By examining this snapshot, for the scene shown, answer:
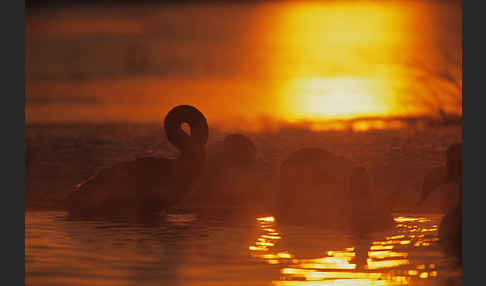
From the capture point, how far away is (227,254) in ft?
35.3

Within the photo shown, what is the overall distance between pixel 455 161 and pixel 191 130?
3.27m

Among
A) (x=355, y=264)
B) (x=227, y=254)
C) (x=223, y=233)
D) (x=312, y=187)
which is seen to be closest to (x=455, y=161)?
(x=312, y=187)

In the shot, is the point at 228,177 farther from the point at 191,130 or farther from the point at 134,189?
the point at 134,189

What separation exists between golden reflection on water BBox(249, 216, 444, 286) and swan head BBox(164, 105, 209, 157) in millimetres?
2430

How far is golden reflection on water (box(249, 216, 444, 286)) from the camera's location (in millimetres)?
9602

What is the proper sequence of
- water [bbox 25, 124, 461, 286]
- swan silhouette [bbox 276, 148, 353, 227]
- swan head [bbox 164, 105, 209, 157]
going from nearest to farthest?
1. water [bbox 25, 124, 461, 286]
2. swan silhouette [bbox 276, 148, 353, 227]
3. swan head [bbox 164, 105, 209, 157]

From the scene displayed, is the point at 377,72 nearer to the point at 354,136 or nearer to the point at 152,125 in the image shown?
the point at 354,136

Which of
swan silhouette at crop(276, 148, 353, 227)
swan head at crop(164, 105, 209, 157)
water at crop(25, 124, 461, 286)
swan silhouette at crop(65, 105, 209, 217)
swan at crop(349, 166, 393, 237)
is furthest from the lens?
swan head at crop(164, 105, 209, 157)

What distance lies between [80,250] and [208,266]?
1418mm

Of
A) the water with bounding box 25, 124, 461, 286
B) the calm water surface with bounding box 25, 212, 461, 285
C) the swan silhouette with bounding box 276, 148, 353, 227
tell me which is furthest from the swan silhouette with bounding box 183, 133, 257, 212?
the calm water surface with bounding box 25, 212, 461, 285

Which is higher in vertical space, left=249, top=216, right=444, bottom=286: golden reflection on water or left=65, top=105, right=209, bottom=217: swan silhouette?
left=65, top=105, right=209, bottom=217: swan silhouette

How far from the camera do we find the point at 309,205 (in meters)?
13.4

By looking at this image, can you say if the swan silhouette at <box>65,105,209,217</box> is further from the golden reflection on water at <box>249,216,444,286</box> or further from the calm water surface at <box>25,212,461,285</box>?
the golden reflection on water at <box>249,216,444,286</box>

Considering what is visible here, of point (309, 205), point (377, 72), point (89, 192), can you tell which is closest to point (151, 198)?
point (89, 192)
